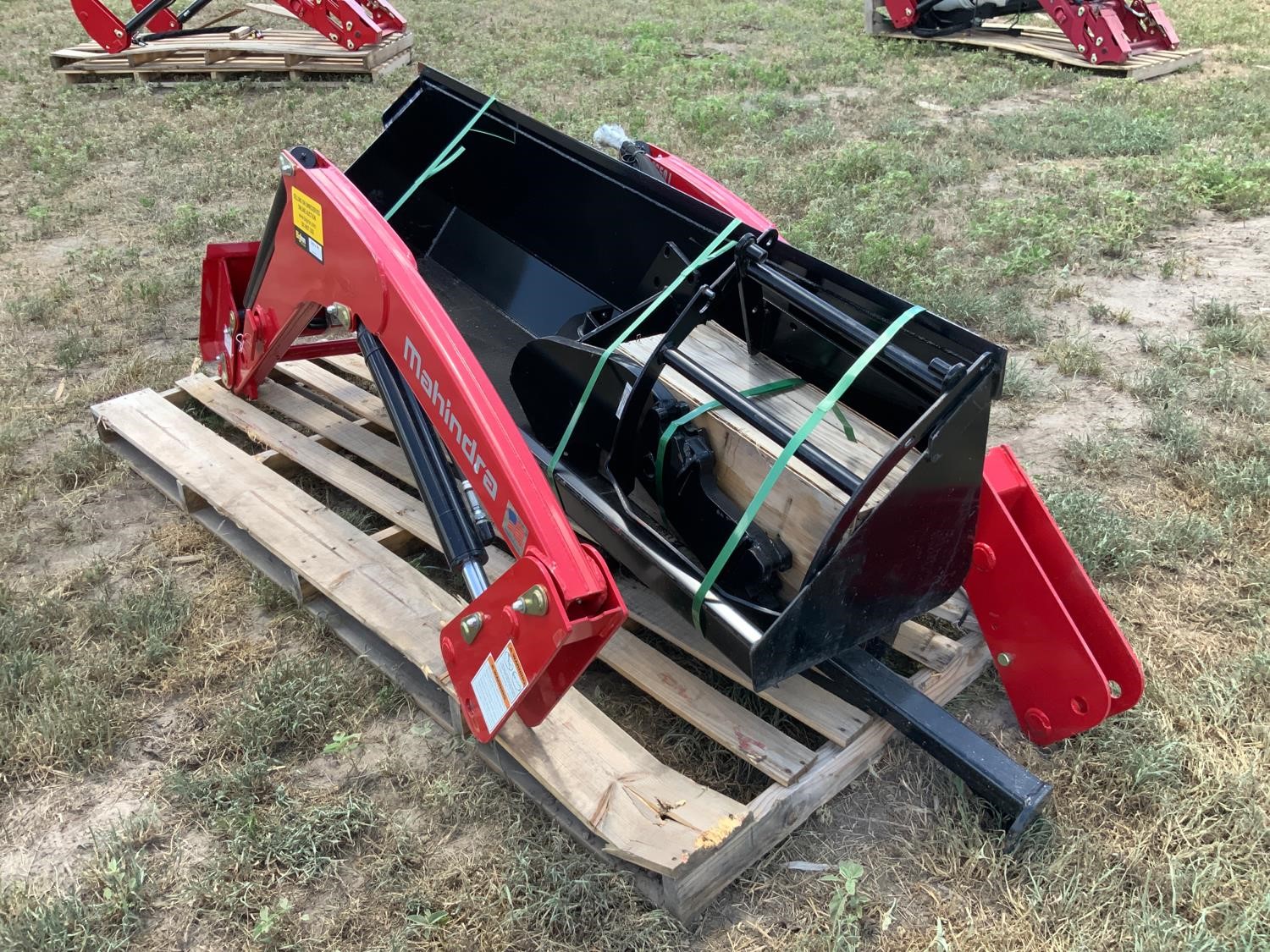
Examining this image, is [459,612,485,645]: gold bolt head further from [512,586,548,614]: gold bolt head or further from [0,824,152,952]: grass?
[0,824,152,952]: grass

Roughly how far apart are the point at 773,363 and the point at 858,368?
677 millimetres

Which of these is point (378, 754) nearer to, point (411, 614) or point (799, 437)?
point (411, 614)

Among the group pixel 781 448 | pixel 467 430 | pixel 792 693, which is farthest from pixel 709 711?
pixel 467 430

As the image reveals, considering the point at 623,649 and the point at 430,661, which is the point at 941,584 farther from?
the point at 430,661

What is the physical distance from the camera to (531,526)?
210cm

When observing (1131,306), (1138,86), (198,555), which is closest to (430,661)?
(198,555)

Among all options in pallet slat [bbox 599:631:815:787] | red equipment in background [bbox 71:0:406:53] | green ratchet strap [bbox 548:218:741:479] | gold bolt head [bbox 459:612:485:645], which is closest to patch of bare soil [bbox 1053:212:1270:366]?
green ratchet strap [bbox 548:218:741:479]

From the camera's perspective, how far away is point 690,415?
8.18 feet

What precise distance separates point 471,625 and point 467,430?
1.52 feet

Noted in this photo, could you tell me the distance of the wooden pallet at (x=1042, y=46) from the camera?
9.34m

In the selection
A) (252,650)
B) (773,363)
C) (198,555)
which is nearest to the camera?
(773,363)

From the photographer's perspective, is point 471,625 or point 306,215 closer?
point 471,625

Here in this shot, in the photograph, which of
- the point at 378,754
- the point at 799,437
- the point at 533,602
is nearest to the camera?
the point at 533,602

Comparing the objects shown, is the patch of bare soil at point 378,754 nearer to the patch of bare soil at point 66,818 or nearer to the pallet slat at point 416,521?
the patch of bare soil at point 66,818
